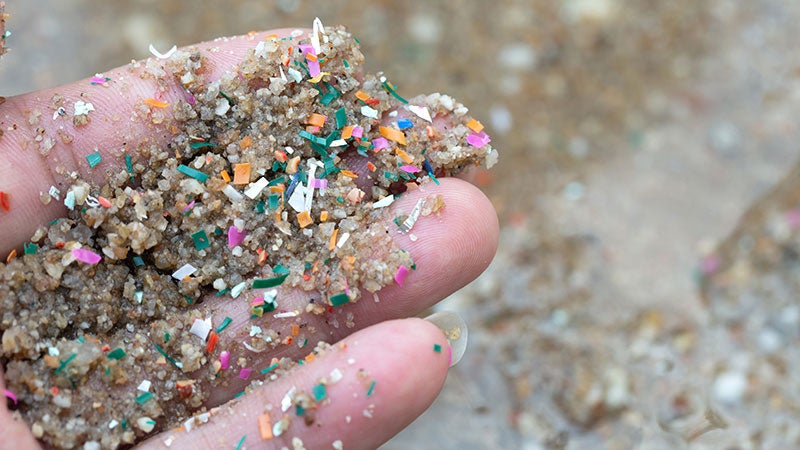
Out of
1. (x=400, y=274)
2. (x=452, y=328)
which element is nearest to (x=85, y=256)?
(x=400, y=274)

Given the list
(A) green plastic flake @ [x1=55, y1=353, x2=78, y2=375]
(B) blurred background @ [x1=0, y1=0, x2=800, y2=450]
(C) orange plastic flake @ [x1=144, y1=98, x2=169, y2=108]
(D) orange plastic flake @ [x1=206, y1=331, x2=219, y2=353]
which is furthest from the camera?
(B) blurred background @ [x1=0, y1=0, x2=800, y2=450]

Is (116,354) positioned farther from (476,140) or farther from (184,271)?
(476,140)

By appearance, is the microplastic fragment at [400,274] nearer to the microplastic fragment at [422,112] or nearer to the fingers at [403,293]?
the fingers at [403,293]

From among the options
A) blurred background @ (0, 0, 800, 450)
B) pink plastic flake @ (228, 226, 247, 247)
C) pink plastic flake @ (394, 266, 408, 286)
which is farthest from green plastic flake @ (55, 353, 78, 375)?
blurred background @ (0, 0, 800, 450)

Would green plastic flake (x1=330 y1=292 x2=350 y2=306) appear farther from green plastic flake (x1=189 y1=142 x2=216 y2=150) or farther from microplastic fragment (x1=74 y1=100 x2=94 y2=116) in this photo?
microplastic fragment (x1=74 y1=100 x2=94 y2=116)

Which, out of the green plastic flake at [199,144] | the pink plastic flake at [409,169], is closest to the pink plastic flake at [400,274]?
the pink plastic flake at [409,169]

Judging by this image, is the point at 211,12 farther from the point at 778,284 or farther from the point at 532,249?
the point at 778,284

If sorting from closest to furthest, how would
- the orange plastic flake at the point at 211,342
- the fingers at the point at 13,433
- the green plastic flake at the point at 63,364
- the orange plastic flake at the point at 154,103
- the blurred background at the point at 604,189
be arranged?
1. the fingers at the point at 13,433
2. the green plastic flake at the point at 63,364
3. the orange plastic flake at the point at 211,342
4. the orange plastic flake at the point at 154,103
5. the blurred background at the point at 604,189
